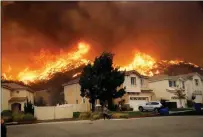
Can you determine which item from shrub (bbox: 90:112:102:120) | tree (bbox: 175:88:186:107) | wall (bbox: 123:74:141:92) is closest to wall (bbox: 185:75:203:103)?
tree (bbox: 175:88:186:107)

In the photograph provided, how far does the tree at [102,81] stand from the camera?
8.93 meters

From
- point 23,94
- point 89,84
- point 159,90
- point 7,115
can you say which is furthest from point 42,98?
point 159,90

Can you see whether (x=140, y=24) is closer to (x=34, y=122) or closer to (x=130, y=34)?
(x=130, y=34)

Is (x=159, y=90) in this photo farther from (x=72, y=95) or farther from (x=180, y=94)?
(x=72, y=95)

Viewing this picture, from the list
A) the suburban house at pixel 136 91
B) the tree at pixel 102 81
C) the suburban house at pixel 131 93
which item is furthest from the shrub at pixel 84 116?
the suburban house at pixel 136 91

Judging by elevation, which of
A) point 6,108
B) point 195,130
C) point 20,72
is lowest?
point 195,130

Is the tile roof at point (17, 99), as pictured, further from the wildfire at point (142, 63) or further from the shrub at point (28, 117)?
the wildfire at point (142, 63)

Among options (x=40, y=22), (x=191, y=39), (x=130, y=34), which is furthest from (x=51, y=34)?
(x=191, y=39)

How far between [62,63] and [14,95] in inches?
54.4

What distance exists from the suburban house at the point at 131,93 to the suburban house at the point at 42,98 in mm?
520

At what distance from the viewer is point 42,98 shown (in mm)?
8141

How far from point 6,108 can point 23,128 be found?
61 centimetres

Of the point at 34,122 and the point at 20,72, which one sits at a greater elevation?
the point at 20,72

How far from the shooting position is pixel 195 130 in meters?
6.44
